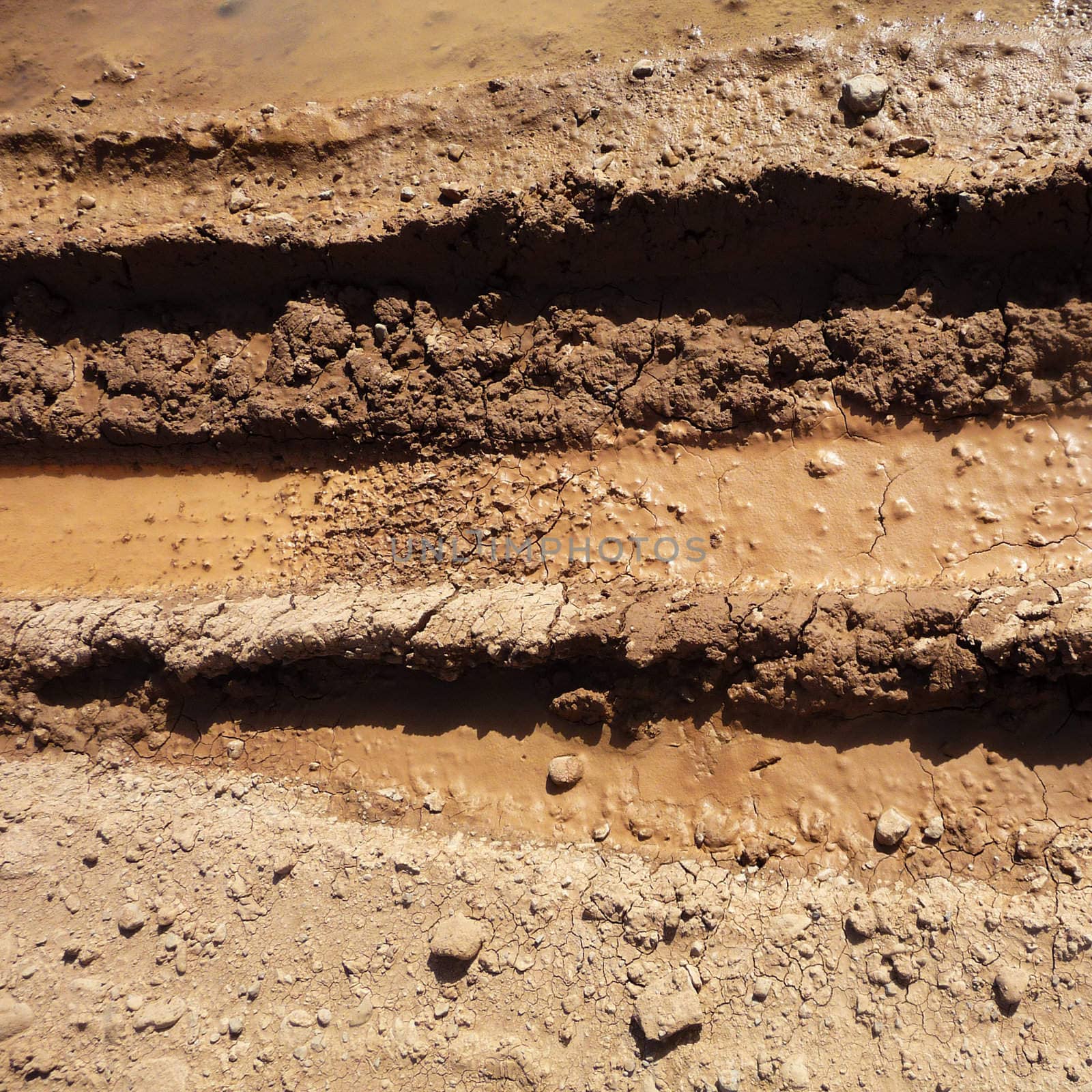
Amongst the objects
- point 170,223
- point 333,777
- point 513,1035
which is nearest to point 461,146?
point 170,223

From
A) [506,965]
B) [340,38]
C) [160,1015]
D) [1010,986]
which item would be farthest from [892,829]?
[340,38]

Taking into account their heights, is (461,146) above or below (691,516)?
above

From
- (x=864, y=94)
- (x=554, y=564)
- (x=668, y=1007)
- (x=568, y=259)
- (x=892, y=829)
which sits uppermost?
(x=864, y=94)

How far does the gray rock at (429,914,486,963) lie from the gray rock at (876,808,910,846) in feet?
5.83

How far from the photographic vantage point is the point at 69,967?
3213 millimetres

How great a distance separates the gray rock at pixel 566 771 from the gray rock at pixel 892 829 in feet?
4.45

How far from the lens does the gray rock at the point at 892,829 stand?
3211 millimetres

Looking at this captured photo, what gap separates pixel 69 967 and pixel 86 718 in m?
1.26

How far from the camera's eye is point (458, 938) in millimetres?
3057

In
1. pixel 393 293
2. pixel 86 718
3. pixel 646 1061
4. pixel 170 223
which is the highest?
pixel 170 223

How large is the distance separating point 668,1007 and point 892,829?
1.23 metres

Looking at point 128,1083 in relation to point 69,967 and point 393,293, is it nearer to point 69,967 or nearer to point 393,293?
point 69,967

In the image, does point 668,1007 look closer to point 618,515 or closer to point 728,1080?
point 728,1080

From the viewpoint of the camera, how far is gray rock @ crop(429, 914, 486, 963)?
3.03 meters
